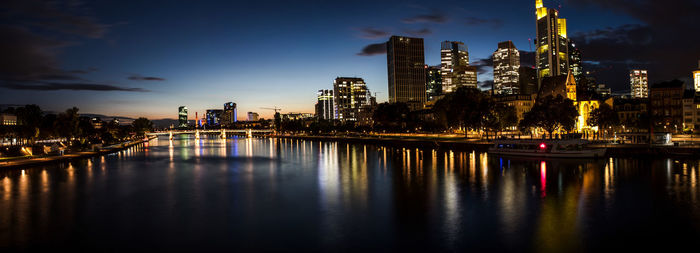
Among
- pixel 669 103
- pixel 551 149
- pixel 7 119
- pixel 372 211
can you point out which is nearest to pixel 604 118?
pixel 669 103

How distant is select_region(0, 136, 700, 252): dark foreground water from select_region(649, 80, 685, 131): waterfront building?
69103 mm

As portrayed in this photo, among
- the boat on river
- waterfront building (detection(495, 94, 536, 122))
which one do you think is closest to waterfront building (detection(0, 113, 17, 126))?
the boat on river

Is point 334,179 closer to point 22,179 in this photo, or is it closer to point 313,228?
point 313,228

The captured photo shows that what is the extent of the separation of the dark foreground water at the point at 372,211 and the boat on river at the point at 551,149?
7.05 meters

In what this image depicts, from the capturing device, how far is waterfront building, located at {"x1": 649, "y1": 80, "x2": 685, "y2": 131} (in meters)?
109

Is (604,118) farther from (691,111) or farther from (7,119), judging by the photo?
(7,119)

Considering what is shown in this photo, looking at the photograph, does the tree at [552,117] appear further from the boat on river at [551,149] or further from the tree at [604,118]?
the boat on river at [551,149]

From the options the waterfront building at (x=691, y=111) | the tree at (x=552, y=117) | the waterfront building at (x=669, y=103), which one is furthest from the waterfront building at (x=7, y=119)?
the waterfront building at (x=691, y=111)

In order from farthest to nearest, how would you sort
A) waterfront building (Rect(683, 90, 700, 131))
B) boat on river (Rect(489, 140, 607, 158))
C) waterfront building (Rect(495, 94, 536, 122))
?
waterfront building (Rect(495, 94, 536, 122)), waterfront building (Rect(683, 90, 700, 131)), boat on river (Rect(489, 140, 607, 158))

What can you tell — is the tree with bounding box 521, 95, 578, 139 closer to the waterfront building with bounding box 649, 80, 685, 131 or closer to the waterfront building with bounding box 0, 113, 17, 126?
the waterfront building with bounding box 649, 80, 685, 131

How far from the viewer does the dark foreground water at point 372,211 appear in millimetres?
22391

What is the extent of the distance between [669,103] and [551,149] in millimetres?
72543

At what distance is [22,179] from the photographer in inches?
1989

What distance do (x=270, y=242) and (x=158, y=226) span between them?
27.9 ft
